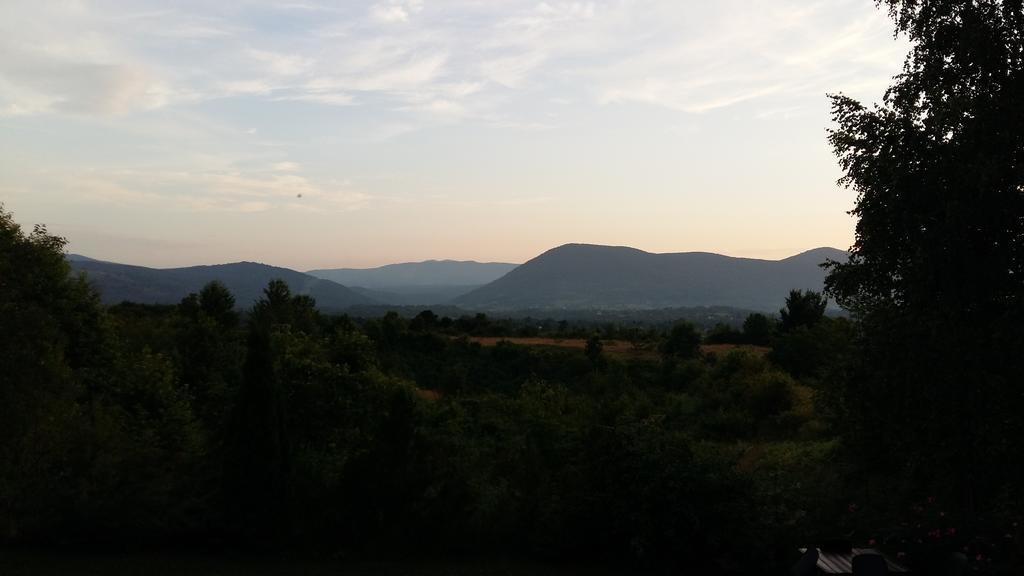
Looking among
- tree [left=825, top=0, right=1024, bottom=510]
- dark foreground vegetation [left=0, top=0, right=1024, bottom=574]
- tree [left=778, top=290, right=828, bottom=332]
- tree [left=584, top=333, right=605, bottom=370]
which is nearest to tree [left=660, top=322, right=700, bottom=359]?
tree [left=584, top=333, right=605, bottom=370]

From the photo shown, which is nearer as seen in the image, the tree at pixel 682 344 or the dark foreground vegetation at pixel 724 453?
the dark foreground vegetation at pixel 724 453

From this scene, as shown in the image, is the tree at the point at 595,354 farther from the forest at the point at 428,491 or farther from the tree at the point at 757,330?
the forest at the point at 428,491

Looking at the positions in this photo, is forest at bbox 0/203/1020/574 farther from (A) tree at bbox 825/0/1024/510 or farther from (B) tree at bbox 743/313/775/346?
(B) tree at bbox 743/313/775/346

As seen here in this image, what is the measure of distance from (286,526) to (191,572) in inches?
50.8

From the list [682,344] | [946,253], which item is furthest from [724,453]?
[682,344]

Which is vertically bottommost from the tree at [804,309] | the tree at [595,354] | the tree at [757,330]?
the tree at [595,354]

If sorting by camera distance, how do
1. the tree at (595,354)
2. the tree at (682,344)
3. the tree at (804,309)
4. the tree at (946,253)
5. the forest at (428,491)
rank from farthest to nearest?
the tree at (804,309) < the tree at (682,344) < the tree at (595,354) < the forest at (428,491) < the tree at (946,253)

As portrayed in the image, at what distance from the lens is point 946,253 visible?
336 inches

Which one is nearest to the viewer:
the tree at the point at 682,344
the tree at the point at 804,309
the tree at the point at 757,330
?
the tree at the point at 682,344

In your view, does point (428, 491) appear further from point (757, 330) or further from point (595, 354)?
point (757, 330)

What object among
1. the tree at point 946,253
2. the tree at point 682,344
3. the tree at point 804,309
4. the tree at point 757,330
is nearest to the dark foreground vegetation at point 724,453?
the tree at point 946,253

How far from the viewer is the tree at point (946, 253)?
27.2 ft

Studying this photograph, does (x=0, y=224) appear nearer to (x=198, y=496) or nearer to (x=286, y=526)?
(x=198, y=496)

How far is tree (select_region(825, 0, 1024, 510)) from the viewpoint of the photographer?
8289 millimetres
